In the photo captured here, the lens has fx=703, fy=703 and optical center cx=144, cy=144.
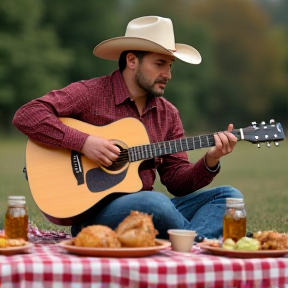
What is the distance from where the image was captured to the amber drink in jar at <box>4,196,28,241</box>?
3.01 meters

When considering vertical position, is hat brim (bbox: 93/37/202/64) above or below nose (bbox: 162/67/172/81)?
above

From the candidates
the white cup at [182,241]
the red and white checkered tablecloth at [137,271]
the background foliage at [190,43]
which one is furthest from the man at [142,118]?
the background foliage at [190,43]

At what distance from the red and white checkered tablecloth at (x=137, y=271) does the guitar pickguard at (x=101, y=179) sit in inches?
29.4

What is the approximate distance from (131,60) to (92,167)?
2.54ft

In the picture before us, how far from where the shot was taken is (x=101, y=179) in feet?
11.4

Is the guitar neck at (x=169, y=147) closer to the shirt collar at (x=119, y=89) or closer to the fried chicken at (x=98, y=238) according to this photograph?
the shirt collar at (x=119, y=89)

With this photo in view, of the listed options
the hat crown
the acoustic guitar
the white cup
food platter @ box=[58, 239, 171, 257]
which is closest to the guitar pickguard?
the acoustic guitar

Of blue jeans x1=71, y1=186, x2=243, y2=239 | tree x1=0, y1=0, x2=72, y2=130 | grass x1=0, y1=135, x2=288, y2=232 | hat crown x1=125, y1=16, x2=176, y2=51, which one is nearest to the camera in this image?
blue jeans x1=71, y1=186, x2=243, y2=239

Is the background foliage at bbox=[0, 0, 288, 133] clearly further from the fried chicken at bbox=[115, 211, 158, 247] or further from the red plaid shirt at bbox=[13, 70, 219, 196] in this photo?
the fried chicken at bbox=[115, 211, 158, 247]

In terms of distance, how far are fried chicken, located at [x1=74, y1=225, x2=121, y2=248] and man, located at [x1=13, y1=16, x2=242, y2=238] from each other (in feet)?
2.07

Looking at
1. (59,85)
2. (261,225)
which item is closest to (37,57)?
(59,85)

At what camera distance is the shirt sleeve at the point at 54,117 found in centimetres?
355

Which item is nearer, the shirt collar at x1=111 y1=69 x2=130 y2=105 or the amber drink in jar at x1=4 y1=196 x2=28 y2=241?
the amber drink in jar at x1=4 y1=196 x2=28 y2=241

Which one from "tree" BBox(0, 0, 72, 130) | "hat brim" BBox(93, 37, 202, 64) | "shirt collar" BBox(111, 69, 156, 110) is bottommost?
"shirt collar" BBox(111, 69, 156, 110)
